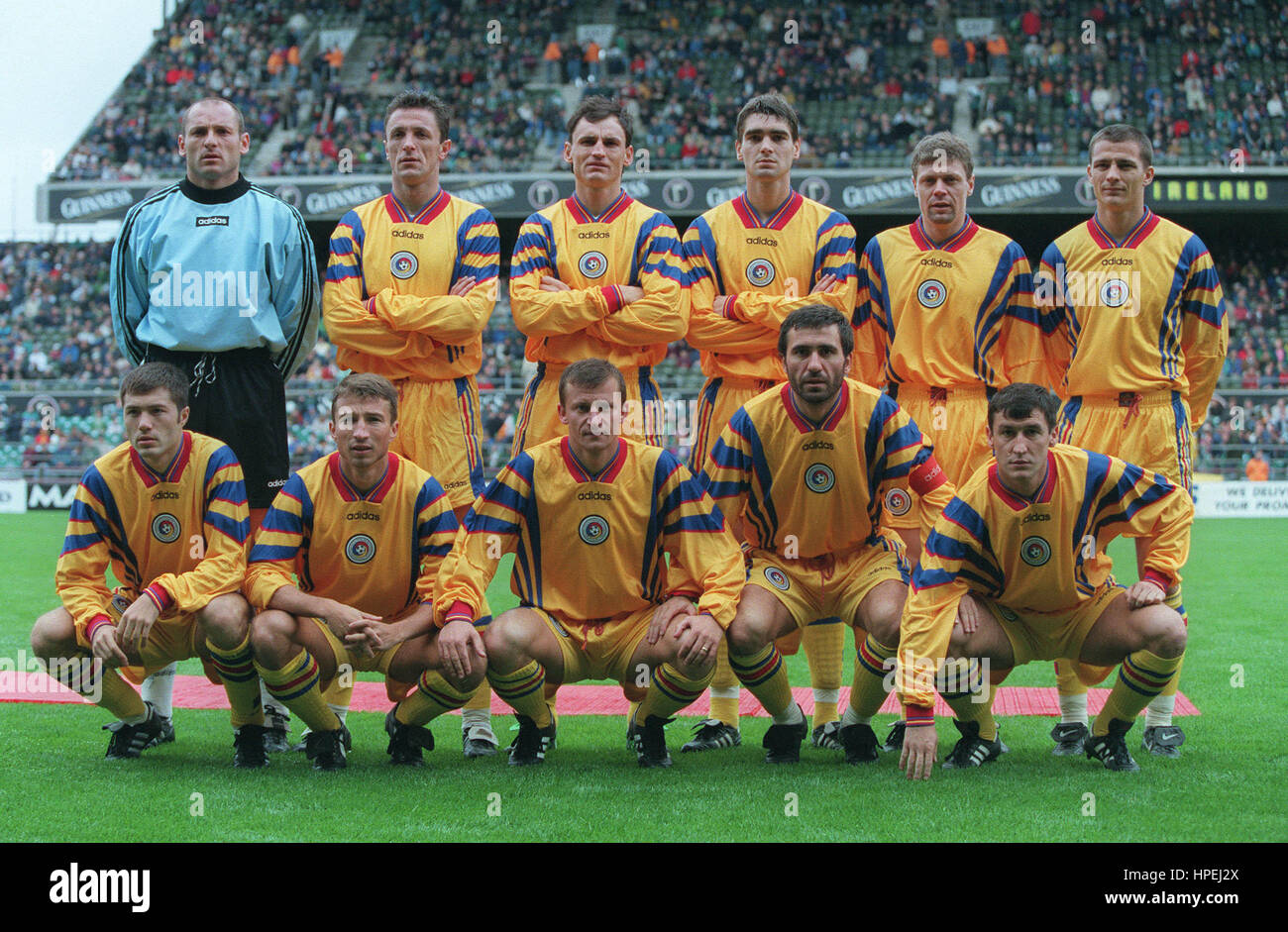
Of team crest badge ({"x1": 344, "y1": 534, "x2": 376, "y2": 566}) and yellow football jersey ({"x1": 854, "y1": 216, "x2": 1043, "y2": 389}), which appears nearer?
team crest badge ({"x1": 344, "y1": 534, "x2": 376, "y2": 566})

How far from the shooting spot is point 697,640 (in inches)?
177

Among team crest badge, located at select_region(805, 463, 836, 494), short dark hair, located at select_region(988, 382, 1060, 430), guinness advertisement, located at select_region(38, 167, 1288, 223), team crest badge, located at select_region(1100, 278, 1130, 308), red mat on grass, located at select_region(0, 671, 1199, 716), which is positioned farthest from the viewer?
guinness advertisement, located at select_region(38, 167, 1288, 223)

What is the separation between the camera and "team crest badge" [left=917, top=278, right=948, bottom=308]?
5516 millimetres

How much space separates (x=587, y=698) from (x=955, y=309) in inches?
107

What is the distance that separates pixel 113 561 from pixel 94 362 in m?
22.2

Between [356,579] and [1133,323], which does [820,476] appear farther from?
[356,579]

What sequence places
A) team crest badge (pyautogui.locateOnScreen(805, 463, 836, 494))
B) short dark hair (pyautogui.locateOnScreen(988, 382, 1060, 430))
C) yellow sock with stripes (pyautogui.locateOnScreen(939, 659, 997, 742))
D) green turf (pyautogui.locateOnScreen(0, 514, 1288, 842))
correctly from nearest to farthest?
green turf (pyautogui.locateOnScreen(0, 514, 1288, 842)) → short dark hair (pyautogui.locateOnScreen(988, 382, 1060, 430)) → yellow sock with stripes (pyautogui.locateOnScreen(939, 659, 997, 742)) → team crest badge (pyautogui.locateOnScreen(805, 463, 836, 494))

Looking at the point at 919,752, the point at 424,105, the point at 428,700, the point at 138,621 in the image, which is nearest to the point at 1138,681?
the point at 919,752

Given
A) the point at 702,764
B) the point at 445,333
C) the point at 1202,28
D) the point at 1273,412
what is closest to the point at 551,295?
the point at 445,333

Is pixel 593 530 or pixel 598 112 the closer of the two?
pixel 593 530

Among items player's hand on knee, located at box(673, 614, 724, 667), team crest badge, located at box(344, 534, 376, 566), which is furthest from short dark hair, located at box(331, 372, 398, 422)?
player's hand on knee, located at box(673, 614, 724, 667)

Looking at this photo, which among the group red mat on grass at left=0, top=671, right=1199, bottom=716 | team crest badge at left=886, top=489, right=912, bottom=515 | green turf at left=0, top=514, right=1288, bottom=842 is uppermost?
team crest badge at left=886, top=489, right=912, bottom=515

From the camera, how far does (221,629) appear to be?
4645 mm

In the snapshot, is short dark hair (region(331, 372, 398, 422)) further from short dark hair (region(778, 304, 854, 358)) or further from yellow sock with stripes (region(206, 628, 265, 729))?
short dark hair (region(778, 304, 854, 358))
